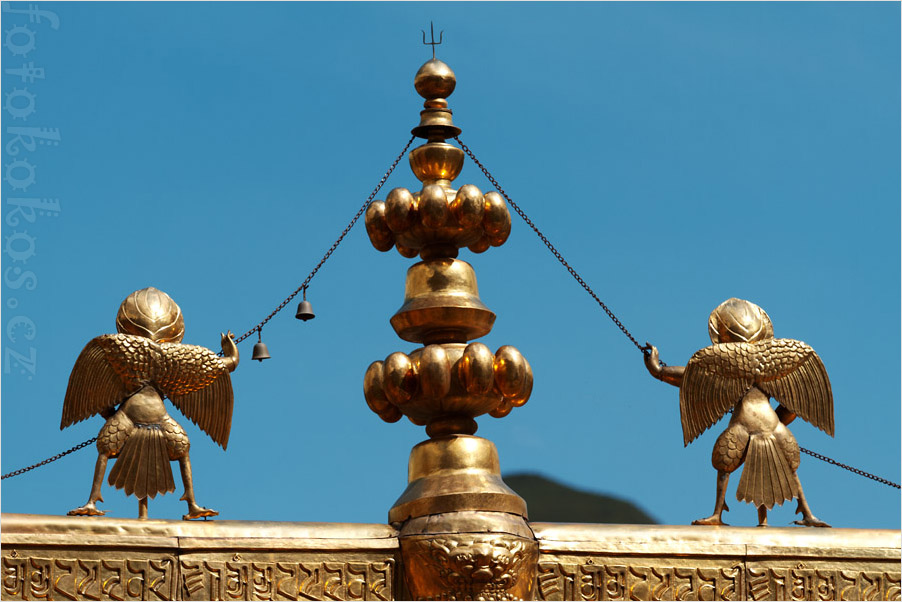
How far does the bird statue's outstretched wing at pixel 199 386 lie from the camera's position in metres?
10.5

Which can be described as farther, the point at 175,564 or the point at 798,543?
the point at 798,543

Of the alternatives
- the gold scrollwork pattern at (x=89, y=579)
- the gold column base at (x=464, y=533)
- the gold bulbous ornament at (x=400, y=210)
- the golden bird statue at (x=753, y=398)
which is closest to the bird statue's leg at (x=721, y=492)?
the golden bird statue at (x=753, y=398)

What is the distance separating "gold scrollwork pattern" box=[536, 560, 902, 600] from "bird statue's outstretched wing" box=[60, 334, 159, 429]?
214 cm

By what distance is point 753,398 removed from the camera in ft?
35.7

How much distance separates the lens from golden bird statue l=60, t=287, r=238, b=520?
1033 cm

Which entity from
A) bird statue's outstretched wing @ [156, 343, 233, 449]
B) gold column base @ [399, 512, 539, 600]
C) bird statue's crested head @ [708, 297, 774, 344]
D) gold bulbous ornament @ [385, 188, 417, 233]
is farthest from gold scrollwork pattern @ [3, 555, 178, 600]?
bird statue's crested head @ [708, 297, 774, 344]

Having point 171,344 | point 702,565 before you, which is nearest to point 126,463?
point 171,344

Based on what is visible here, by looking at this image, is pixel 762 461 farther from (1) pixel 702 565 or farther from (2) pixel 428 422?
(2) pixel 428 422

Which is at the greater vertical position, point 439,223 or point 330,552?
point 439,223

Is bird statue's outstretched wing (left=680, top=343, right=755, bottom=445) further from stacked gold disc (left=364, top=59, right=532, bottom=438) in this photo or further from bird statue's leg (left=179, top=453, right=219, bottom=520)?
bird statue's leg (left=179, top=453, right=219, bottom=520)

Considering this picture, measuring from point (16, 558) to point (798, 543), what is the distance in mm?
3753

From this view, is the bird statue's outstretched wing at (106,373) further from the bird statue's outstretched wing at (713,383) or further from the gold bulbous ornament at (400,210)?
the bird statue's outstretched wing at (713,383)

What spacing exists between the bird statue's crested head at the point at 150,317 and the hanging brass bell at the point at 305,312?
3.43ft

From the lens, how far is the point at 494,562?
10.0m
